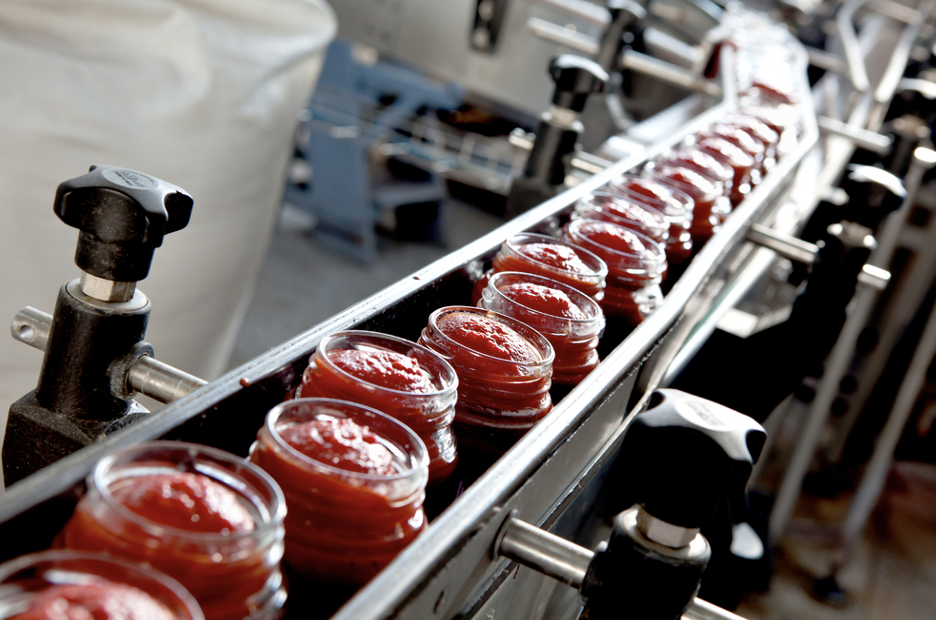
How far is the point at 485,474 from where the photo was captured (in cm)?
55

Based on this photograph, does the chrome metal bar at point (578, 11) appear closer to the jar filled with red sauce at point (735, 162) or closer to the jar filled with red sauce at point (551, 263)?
the jar filled with red sauce at point (735, 162)

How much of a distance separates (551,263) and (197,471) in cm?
49

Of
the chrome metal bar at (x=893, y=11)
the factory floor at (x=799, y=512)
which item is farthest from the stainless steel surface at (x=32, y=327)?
the chrome metal bar at (x=893, y=11)

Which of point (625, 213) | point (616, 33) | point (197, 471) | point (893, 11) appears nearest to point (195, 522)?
point (197, 471)

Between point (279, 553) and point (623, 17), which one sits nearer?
point (279, 553)

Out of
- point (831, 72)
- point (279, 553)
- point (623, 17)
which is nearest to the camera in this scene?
point (279, 553)

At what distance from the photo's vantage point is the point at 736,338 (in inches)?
50.8

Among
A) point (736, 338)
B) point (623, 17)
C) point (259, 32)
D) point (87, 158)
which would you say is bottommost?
point (87, 158)

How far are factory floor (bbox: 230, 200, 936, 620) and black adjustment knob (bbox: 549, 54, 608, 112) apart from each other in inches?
61.6

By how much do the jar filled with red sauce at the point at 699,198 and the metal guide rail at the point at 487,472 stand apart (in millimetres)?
144

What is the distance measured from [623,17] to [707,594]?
1.56 meters

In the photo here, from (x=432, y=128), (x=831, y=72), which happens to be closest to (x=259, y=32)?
(x=432, y=128)

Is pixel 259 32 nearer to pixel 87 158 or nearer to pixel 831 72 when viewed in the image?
pixel 87 158

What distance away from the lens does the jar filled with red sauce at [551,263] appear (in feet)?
2.80
